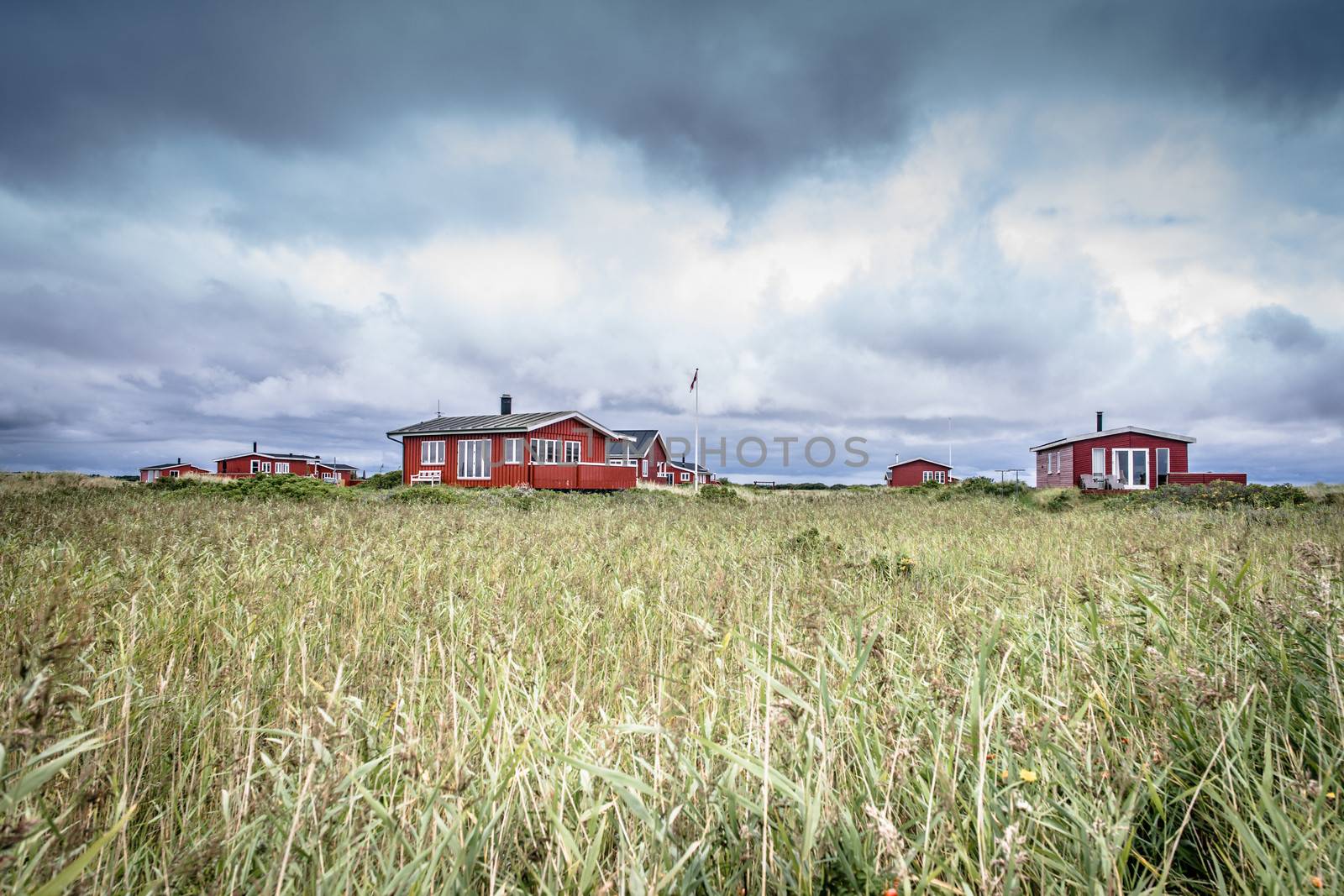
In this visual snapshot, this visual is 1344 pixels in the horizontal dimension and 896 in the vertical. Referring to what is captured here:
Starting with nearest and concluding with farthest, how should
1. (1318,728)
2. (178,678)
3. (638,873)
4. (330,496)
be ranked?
(638,873) < (1318,728) < (178,678) < (330,496)

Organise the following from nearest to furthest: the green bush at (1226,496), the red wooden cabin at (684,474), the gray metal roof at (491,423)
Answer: the green bush at (1226,496) → the gray metal roof at (491,423) → the red wooden cabin at (684,474)

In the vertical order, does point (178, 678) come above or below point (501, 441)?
below

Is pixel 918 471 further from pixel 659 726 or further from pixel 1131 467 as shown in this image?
pixel 659 726

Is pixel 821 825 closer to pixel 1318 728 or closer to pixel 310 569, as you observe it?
pixel 1318 728

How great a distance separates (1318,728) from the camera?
5.60 feet

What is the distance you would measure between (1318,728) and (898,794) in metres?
1.17

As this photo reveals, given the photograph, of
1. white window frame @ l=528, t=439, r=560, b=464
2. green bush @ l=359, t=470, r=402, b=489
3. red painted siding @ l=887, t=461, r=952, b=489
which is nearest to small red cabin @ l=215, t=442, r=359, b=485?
green bush @ l=359, t=470, r=402, b=489

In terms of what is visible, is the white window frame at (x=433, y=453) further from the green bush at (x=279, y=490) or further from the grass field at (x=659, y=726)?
the grass field at (x=659, y=726)

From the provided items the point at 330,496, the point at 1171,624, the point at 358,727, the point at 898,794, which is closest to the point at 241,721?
the point at 358,727

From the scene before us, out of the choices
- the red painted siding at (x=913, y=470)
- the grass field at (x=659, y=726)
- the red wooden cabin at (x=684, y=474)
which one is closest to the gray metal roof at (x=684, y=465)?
the red wooden cabin at (x=684, y=474)

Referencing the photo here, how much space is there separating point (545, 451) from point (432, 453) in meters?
6.66

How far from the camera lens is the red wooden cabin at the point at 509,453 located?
105 feet

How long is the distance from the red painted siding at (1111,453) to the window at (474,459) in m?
32.5

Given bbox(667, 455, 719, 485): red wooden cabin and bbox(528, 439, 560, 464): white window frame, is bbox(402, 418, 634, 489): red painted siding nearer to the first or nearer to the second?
bbox(528, 439, 560, 464): white window frame
